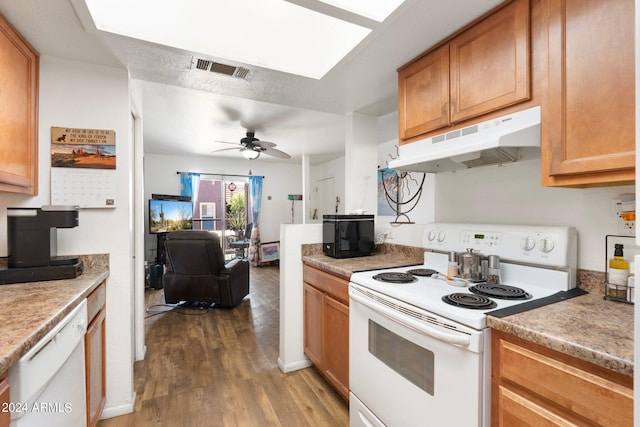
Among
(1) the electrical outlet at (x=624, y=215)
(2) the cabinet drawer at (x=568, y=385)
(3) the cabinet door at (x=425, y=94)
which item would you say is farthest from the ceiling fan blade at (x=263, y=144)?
(2) the cabinet drawer at (x=568, y=385)

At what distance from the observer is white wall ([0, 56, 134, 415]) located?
66.7 inches

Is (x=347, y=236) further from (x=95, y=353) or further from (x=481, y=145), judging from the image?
(x=95, y=353)

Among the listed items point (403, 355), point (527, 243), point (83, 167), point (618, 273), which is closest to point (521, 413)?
point (403, 355)

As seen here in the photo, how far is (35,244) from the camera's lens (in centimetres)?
151

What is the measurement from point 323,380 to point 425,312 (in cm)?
137

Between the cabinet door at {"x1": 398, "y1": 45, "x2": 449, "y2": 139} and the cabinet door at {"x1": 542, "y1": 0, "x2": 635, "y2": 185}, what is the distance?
500 millimetres

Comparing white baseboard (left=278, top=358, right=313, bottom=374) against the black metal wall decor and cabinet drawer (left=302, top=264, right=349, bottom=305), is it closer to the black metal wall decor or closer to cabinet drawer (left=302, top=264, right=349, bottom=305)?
cabinet drawer (left=302, top=264, right=349, bottom=305)

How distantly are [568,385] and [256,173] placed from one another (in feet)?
22.0

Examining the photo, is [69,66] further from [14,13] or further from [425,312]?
[425,312]

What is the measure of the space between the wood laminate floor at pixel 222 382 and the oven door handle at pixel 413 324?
0.84 meters

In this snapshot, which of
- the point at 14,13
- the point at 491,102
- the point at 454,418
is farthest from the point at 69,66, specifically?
the point at 454,418

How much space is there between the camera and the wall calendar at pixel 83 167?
171 centimetres

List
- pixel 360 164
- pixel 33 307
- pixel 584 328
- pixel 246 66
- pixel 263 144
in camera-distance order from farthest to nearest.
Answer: pixel 263 144 < pixel 360 164 < pixel 246 66 < pixel 33 307 < pixel 584 328

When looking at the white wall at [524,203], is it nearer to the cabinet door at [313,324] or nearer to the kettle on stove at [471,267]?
the kettle on stove at [471,267]
